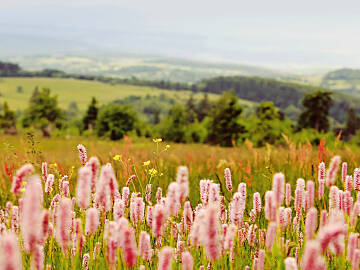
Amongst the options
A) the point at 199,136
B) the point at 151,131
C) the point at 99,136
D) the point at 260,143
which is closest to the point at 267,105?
the point at 260,143

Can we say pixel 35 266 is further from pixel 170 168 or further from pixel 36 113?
pixel 36 113

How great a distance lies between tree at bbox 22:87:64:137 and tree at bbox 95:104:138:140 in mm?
10398

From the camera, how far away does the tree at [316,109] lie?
5606 centimetres

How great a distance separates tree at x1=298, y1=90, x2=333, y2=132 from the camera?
2207 inches

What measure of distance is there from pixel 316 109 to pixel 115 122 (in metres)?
32.5

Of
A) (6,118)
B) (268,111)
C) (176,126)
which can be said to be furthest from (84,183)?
(6,118)

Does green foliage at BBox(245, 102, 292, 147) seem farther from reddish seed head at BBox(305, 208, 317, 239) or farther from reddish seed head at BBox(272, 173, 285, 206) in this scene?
reddish seed head at BBox(272, 173, 285, 206)

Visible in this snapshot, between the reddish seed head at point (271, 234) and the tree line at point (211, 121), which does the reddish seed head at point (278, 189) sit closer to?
the reddish seed head at point (271, 234)

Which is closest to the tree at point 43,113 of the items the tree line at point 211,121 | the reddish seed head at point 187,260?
the tree line at point 211,121

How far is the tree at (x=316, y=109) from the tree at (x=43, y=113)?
131ft

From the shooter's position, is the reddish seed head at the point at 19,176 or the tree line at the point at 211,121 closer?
the reddish seed head at the point at 19,176

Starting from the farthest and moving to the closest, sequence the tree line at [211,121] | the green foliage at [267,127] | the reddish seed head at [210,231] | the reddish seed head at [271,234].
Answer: the tree line at [211,121] < the green foliage at [267,127] < the reddish seed head at [271,234] < the reddish seed head at [210,231]

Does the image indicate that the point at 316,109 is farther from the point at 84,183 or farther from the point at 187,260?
the point at 84,183

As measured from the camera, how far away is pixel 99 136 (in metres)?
52.2
